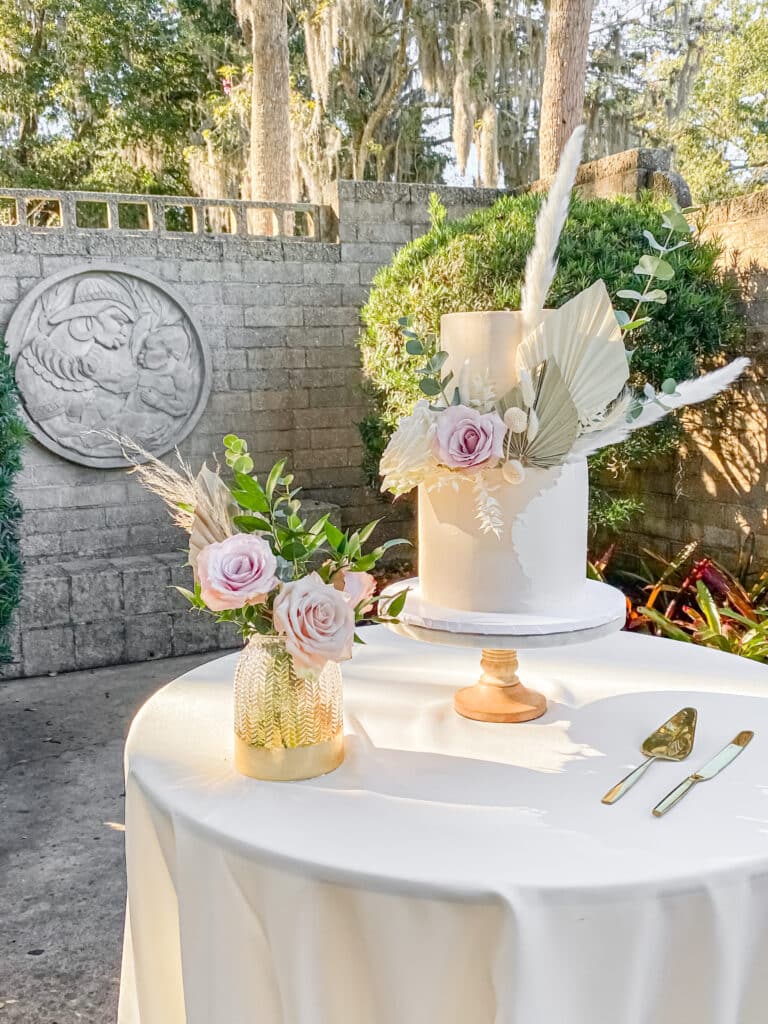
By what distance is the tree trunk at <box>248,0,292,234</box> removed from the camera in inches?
307

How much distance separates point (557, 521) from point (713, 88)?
16594 millimetres

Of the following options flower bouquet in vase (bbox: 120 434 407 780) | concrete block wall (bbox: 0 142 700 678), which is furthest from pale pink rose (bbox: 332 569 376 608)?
concrete block wall (bbox: 0 142 700 678)

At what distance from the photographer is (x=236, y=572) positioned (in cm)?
124

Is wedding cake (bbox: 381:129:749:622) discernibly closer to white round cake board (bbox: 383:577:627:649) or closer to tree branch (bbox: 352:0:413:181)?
white round cake board (bbox: 383:577:627:649)

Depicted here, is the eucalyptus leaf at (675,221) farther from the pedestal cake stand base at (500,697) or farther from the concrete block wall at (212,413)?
the concrete block wall at (212,413)

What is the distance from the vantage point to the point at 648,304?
4.06m

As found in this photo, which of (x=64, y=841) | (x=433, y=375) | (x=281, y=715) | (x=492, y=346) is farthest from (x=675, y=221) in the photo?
(x=64, y=841)

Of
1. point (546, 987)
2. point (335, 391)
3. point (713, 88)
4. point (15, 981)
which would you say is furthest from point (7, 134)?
point (546, 987)

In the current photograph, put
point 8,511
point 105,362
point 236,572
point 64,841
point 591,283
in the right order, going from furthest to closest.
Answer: point 105,362
point 591,283
point 8,511
point 64,841
point 236,572

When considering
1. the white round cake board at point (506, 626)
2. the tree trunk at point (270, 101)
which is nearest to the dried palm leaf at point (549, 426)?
the white round cake board at point (506, 626)

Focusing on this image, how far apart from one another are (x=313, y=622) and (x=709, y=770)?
2.19ft

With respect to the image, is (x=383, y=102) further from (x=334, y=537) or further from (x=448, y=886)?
(x=448, y=886)

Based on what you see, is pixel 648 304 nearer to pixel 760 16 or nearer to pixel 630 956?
pixel 630 956

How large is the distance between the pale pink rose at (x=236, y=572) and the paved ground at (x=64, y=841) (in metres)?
1.43
